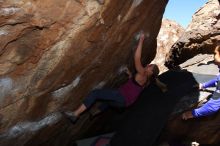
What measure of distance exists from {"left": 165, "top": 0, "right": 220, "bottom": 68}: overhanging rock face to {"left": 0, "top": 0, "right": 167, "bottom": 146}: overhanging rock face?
A: 3529 millimetres

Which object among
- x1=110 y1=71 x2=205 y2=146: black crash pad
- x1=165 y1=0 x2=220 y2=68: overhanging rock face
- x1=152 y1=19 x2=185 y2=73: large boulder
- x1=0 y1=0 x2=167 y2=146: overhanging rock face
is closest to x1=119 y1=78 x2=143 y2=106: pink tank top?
x1=0 y1=0 x2=167 y2=146: overhanging rock face

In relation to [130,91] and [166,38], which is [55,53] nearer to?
[130,91]

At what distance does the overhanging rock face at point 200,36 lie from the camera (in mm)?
10664

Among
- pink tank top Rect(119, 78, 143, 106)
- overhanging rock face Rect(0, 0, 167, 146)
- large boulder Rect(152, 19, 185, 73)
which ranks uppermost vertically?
overhanging rock face Rect(0, 0, 167, 146)

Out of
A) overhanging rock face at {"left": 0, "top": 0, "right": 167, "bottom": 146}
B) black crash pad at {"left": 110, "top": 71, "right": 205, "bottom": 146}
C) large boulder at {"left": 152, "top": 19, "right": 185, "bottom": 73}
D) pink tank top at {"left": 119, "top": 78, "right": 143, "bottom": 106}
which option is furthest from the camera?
large boulder at {"left": 152, "top": 19, "right": 185, "bottom": 73}

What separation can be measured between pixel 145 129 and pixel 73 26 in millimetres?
3753

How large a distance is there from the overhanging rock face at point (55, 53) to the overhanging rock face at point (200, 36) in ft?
11.6

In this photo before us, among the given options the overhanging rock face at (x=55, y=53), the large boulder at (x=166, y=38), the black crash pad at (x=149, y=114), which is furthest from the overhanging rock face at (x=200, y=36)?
the overhanging rock face at (x=55, y=53)

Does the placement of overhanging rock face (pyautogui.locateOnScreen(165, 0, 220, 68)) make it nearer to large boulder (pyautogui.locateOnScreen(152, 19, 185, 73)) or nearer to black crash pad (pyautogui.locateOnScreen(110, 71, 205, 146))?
large boulder (pyautogui.locateOnScreen(152, 19, 185, 73))

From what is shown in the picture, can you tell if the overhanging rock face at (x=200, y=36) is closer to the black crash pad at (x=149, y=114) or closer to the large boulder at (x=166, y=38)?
the large boulder at (x=166, y=38)

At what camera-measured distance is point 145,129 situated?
7945 millimetres

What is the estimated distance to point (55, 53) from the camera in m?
5.49

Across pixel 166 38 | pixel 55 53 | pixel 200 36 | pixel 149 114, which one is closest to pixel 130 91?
pixel 149 114

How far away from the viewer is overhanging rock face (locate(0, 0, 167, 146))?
191 inches
